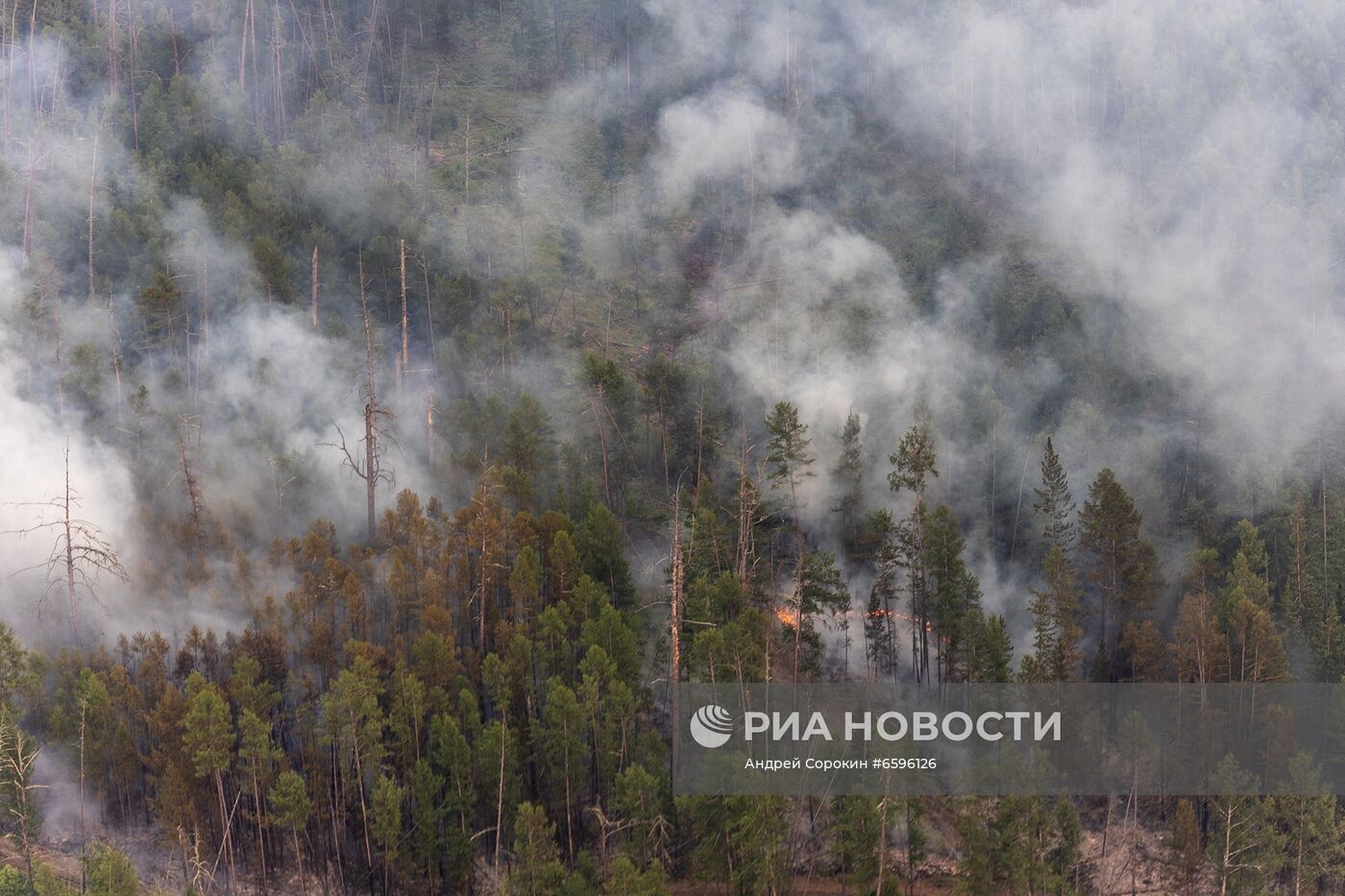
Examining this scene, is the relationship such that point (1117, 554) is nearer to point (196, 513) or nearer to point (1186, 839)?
point (1186, 839)

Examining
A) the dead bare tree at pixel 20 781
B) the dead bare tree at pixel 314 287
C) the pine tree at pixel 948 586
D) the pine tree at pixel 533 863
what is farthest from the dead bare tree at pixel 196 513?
the pine tree at pixel 948 586

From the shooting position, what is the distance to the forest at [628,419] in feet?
141

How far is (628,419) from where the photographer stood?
6200 cm

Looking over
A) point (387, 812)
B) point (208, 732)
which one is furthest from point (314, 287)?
point (387, 812)

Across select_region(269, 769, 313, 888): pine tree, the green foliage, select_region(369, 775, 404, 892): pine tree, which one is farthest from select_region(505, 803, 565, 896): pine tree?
the green foliage

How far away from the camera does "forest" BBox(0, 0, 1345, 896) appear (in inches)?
1688

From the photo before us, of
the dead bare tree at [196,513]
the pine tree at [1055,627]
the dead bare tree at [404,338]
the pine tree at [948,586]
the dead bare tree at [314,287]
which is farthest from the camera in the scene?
the dead bare tree at [404,338]

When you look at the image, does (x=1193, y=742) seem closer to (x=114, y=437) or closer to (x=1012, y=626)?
(x=1012, y=626)

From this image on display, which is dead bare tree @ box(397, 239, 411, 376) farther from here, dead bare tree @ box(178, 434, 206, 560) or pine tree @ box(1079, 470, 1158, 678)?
pine tree @ box(1079, 470, 1158, 678)

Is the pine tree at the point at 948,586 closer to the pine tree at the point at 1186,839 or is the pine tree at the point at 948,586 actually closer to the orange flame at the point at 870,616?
the orange flame at the point at 870,616

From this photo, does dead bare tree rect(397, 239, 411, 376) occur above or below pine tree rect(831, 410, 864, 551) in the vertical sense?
above

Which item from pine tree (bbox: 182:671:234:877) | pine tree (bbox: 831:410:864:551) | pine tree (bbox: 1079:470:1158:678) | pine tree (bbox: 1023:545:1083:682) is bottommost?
pine tree (bbox: 182:671:234:877)

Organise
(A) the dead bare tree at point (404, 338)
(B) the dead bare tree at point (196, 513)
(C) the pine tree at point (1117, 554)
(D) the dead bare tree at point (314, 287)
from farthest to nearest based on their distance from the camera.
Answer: (A) the dead bare tree at point (404, 338) < (D) the dead bare tree at point (314, 287) < (B) the dead bare tree at point (196, 513) < (C) the pine tree at point (1117, 554)

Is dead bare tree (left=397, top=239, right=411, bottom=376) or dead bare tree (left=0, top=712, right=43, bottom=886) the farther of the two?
dead bare tree (left=397, top=239, right=411, bottom=376)
